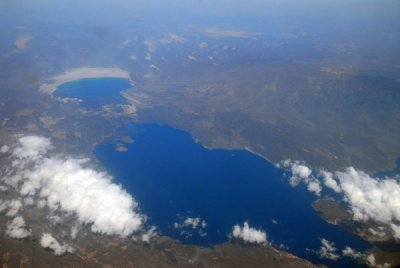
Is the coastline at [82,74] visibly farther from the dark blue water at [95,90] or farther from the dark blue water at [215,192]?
the dark blue water at [215,192]

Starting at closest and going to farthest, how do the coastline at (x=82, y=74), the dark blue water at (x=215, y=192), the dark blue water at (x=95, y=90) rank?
the dark blue water at (x=215, y=192), the dark blue water at (x=95, y=90), the coastline at (x=82, y=74)

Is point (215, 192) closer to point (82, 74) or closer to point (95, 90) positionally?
point (95, 90)

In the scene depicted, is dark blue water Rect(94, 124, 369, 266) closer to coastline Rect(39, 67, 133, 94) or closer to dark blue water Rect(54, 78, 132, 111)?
dark blue water Rect(54, 78, 132, 111)

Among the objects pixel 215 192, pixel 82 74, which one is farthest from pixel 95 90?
pixel 215 192

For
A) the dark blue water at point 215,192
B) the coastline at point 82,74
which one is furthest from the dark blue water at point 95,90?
the dark blue water at point 215,192

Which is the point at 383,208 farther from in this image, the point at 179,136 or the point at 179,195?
the point at 179,136
